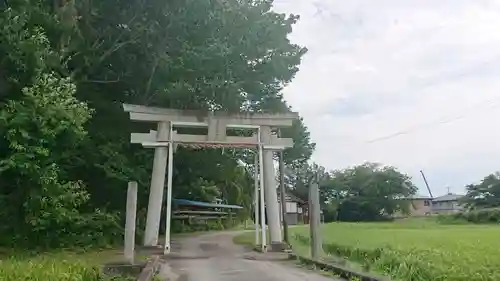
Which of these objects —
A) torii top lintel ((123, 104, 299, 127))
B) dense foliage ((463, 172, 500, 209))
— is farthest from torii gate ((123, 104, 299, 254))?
dense foliage ((463, 172, 500, 209))

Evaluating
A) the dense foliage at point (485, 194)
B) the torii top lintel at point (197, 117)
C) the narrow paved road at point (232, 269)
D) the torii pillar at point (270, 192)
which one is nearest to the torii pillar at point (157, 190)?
the torii top lintel at point (197, 117)

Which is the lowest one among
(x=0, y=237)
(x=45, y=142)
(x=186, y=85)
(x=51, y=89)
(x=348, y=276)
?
(x=348, y=276)

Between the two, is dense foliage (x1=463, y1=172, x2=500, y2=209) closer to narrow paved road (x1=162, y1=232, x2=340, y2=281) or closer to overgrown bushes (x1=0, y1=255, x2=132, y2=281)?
narrow paved road (x1=162, y1=232, x2=340, y2=281)

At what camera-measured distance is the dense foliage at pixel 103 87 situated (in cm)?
1312

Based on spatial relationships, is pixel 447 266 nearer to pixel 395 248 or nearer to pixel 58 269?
pixel 395 248

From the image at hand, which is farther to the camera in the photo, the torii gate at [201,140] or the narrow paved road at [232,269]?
the torii gate at [201,140]

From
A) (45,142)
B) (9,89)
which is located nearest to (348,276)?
(45,142)

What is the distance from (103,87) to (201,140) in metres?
5.52

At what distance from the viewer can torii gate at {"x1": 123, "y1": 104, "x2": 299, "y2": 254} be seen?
1666 cm

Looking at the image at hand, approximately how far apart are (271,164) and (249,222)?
1453 inches

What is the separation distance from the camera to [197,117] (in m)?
17.3

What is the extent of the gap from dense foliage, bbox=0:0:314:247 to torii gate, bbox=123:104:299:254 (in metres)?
A: 1.63

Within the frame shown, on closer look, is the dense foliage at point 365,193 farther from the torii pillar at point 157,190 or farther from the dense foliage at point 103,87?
A: the torii pillar at point 157,190

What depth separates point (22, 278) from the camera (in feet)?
25.9
